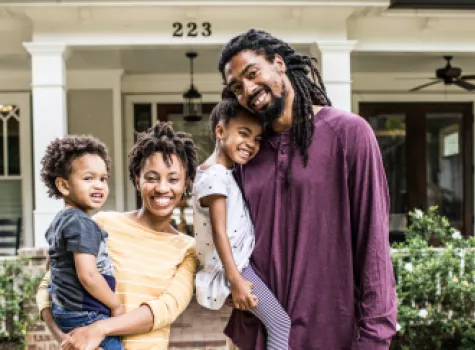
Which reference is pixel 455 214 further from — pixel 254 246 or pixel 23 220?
pixel 254 246

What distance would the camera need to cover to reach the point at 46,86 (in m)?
5.00

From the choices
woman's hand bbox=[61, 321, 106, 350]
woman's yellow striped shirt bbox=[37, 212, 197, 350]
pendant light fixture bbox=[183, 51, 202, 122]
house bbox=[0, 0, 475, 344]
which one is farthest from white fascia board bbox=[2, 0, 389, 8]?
woman's hand bbox=[61, 321, 106, 350]

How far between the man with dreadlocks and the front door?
667 cm

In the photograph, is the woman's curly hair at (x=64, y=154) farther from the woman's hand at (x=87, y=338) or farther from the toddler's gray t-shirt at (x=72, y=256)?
the woman's hand at (x=87, y=338)

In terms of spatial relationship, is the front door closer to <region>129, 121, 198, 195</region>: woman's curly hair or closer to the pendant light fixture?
the pendant light fixture

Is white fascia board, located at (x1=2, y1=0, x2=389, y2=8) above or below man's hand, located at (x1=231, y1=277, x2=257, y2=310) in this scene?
above

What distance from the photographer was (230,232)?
1.58 meters

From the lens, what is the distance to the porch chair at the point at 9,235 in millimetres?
7109

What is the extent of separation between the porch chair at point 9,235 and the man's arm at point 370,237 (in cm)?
646

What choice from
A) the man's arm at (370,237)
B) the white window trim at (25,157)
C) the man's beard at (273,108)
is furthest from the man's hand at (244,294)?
the white window trim at (25,157)

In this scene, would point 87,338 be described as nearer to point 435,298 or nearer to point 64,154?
point 64,154

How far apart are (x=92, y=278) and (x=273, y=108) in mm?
684

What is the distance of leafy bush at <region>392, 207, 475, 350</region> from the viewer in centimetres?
447

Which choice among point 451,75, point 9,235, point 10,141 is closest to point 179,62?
point 10,141
